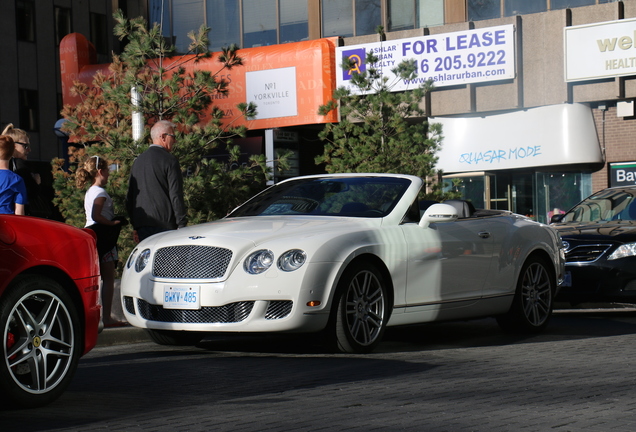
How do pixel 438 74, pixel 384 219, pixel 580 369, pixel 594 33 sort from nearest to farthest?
pixel 580 369, pixel 384 219, pixel 594 33, pixel 438 74

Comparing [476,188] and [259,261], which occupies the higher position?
[476,188]

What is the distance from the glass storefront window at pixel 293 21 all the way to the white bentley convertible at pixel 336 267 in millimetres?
21545

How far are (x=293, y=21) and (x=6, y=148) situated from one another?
23800 mm

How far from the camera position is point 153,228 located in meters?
10.0

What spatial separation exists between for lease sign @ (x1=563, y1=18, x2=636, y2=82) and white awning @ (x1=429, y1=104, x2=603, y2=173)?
3.40 feet

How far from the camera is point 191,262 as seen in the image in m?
8.11

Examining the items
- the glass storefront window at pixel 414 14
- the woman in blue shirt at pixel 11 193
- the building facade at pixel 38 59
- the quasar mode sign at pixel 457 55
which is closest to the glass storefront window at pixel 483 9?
the glass storefront window at pixel 414 14

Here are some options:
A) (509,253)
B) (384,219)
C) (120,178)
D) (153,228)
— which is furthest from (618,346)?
(120,178)

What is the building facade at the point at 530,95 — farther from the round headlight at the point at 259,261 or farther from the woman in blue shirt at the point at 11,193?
the woman in blue shirt at the point at 11,193

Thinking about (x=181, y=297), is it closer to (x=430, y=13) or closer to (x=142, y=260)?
(x=142, y=260)

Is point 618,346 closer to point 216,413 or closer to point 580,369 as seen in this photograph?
point 580,369

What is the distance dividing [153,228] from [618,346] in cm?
435

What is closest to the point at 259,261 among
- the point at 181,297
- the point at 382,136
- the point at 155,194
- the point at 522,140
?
the point at 181,297

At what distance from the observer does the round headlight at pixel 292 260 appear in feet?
25.8
